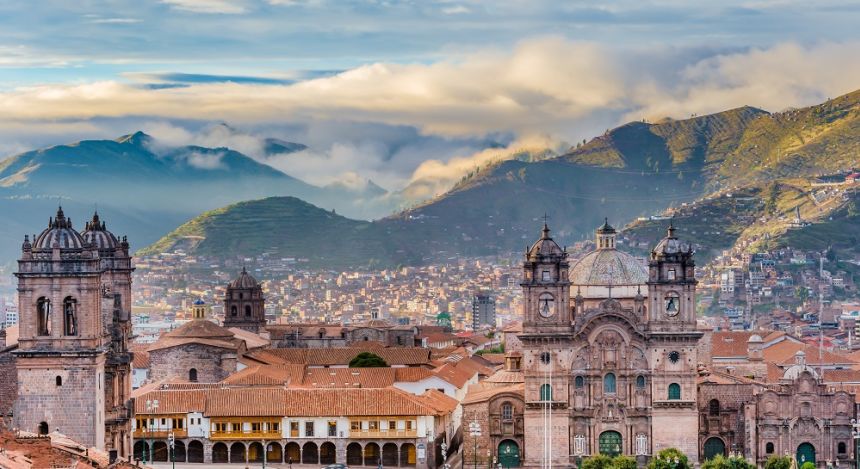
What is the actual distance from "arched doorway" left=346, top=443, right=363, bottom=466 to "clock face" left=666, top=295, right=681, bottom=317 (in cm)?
1783

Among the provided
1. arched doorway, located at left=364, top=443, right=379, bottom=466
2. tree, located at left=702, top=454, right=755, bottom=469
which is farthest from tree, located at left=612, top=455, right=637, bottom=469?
Result: arched doorway, located at left=364, top=443, right=379, bottom=466

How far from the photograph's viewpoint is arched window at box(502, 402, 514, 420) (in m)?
108

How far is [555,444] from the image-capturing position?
10744cm

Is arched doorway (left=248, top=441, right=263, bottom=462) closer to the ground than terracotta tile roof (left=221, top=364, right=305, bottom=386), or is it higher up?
closer to the ground

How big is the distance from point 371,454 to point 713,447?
17.9 meters

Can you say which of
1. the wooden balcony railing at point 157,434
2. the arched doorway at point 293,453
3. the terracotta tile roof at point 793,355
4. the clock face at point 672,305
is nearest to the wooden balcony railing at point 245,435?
the arched doorway at point 293,453

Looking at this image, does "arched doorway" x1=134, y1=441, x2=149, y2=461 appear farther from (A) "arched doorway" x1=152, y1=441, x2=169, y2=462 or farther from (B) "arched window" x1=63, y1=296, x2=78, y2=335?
(B) "arched window" x1=63, y1=296, x2=78, y2=335

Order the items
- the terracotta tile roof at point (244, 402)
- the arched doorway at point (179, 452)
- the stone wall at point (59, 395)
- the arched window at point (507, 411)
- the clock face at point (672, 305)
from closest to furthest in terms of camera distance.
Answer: the stone wall at point (59, 395) < the arched window at point (507, 411) < the clock face at point (672, 305) < the arched doorway at point (179, 452) < the terracotta tile roof at point (244, 402)

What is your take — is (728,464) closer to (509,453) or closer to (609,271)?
(509,453)

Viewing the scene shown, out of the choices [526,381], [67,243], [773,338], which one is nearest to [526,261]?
[526,381]

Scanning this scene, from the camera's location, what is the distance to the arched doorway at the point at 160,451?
357 ft

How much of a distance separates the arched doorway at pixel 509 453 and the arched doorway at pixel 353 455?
770 cm

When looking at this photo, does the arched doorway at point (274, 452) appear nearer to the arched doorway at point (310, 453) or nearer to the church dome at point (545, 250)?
the arched doorway at point (310, 453)

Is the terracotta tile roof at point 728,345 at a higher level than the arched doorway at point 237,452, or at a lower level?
higher
